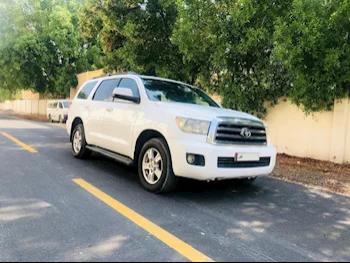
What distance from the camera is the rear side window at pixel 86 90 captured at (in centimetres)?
760

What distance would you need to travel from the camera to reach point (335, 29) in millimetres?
7543

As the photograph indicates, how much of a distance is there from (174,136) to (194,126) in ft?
1.09

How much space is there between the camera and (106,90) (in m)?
6.94

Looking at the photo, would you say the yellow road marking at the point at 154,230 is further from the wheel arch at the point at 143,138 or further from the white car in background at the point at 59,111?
the white car in background at the point at 59,111

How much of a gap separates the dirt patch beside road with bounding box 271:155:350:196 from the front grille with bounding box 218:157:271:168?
1.64 meters

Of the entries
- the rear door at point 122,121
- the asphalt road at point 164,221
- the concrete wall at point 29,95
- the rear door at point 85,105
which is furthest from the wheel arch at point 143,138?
the concrete wall at point 29,95

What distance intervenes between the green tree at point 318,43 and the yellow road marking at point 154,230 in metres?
5.45

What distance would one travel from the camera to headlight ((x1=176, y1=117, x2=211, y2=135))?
15.6 feet

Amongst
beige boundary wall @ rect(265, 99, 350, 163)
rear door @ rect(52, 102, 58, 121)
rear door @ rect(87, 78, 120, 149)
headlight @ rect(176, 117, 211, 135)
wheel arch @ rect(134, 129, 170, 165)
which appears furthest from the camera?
rear door @ rect(52, 102, 58, 121)

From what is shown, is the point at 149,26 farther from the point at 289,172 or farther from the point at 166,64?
the point at 289,172

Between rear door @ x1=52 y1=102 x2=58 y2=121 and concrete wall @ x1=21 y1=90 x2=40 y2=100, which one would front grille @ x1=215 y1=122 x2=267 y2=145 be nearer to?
rear door @ x1=52 y1=102 x2=58 y2=121

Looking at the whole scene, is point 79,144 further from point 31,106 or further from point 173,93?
point 31,106

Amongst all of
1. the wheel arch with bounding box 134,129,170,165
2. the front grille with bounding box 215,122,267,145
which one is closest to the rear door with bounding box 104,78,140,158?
the wheel arch with bounding box 134,129,170,165

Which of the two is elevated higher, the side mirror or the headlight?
the side mirror
